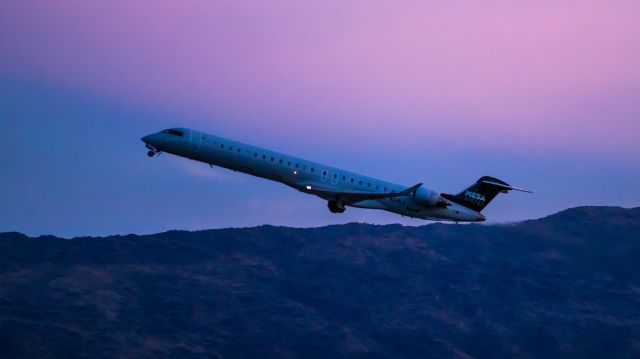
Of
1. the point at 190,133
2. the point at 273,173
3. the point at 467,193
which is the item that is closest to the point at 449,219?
the point at 467,193

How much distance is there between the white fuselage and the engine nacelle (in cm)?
49

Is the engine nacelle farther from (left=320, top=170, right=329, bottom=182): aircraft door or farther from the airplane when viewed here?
(left=320, top=170, right=329, bottom=182): aircraft door

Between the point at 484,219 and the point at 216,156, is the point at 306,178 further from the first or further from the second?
the point at 484,219

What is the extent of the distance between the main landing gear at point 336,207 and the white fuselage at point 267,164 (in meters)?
0.81

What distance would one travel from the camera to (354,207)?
288 ft

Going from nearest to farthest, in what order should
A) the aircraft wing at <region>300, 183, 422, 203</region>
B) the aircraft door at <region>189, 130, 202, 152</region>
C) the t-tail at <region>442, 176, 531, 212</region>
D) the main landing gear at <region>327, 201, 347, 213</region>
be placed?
the aircraft door at <region>189, 130, 202, 152</region>
the aircraft wing at <region>300, 183, 422, 203</region>
the main landing gear at <region>327, 201, 347, 213</region>
the t-tail at <region>442, 176, 531, 212</region>

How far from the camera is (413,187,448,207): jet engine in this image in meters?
88.5

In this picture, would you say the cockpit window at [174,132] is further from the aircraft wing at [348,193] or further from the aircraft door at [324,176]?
the aircraft door at [324,176]

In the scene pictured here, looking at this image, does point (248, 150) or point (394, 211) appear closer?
point (248, 150)

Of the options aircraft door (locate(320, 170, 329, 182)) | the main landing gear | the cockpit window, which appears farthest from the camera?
the main landing gear

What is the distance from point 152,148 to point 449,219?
27955mm

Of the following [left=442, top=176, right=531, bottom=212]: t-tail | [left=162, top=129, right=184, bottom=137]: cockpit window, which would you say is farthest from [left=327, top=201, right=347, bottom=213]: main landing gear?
[left=162, top=129, right=184, bottom=137]: cockpit window

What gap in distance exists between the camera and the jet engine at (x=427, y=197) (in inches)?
3484

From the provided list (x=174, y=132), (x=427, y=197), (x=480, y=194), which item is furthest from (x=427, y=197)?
(x=174, y=132)
